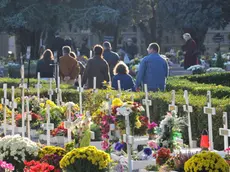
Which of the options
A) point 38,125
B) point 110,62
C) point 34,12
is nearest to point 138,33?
point 34,12

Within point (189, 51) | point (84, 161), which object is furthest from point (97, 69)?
point (189, 51)

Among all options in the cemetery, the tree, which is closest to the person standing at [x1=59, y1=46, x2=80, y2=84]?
the cemetery

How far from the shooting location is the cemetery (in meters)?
11.1

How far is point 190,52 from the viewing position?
30.1m

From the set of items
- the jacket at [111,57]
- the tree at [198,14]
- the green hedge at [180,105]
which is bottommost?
the green hedge at [180,105]

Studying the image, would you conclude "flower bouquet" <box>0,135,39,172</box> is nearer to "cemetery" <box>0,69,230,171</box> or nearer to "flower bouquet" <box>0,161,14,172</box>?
"cemetery" <box>0,69,230,171</box>

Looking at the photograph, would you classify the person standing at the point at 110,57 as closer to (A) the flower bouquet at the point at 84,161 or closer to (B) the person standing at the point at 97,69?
(B) the person standing at the point at 97,69

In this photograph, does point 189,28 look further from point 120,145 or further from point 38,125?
point 120,145

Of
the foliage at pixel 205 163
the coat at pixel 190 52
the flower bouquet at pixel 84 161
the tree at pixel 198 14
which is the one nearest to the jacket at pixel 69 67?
the coat at pixel 190 52

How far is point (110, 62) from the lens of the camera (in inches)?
899

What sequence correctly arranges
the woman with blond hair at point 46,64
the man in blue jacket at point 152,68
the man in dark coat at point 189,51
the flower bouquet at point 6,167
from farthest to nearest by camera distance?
the man in dark coat at point 189,51
the woman with blond hair at point 46,64
the man in blue jacket at point 152,68
the flower bouquet at point 6,167

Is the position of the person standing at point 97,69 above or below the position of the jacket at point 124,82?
above

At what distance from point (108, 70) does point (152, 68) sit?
2028 millimetres

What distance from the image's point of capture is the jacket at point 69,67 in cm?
2235
